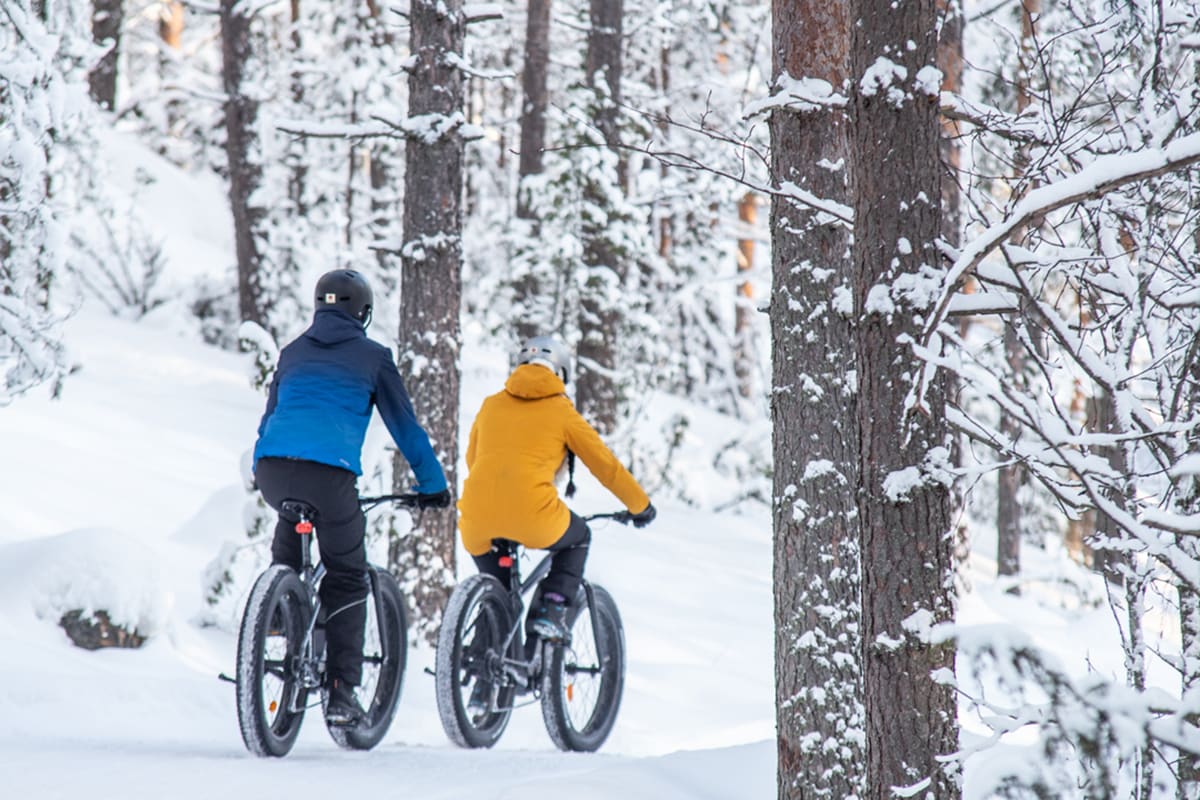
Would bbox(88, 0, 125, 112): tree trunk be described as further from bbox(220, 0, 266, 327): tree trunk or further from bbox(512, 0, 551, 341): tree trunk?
bbox(512, 0, 551, 341): tree trunk

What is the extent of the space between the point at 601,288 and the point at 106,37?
10.9 m

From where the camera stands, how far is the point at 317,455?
5.44 meters

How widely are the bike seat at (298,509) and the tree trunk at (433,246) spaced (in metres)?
2.94

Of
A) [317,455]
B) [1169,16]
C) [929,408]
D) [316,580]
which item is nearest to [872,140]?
[929,408]

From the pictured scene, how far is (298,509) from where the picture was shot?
18.1 feet

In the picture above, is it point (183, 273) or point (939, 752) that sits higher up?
point (183, 273)

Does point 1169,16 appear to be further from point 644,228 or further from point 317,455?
point 644,228

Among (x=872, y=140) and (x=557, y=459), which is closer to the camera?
(x=872, y=140)

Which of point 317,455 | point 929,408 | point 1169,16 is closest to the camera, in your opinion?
point 929,408

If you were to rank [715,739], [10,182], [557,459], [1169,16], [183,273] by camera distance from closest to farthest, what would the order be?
[1169,16] < [557,459] < [10,182] < [715,739] < [183,273]

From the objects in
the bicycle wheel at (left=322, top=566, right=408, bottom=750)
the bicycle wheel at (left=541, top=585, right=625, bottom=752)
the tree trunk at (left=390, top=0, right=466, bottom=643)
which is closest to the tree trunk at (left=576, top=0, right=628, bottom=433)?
the tree trunk at (left=390, top=0, right=466, bottom=643)

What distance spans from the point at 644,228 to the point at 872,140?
1206 cm

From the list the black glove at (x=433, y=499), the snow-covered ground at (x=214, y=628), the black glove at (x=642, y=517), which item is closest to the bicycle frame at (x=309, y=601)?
the black glove at (x=433, y=499)

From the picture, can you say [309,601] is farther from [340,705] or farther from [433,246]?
[433,246]
